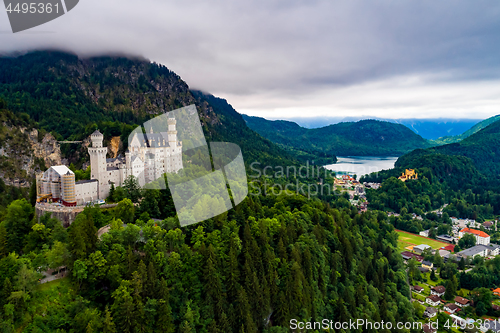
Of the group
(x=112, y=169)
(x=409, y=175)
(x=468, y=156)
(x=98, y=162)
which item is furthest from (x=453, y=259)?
(x=468, y=156)

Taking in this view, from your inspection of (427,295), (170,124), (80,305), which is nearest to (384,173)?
(427,295)

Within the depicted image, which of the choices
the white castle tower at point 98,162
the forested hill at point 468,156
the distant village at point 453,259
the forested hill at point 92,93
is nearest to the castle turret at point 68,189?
the white castle tower at point 98,162

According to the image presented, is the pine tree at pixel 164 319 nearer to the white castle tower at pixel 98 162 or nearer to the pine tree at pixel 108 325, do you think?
the pine tree at pixel 108 325

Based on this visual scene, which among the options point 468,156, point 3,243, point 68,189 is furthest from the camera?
point 468,156

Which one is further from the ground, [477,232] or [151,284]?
[151,284]

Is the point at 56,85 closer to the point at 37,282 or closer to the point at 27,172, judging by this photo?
the point at 27,172

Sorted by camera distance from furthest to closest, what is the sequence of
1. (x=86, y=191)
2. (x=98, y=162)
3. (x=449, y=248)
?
(x=449, y=248)
(x=98, y=162)
(x=86, y=191)

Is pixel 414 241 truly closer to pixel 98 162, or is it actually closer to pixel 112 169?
pixel 112 169
